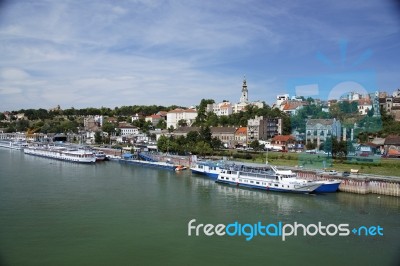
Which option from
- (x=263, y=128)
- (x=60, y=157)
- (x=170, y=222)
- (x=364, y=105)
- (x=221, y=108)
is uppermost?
(x=221, y=108)

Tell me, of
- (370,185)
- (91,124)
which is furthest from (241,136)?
(91,124)

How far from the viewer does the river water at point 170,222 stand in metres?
3.93

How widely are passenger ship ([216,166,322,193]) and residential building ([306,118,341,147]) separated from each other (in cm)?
123

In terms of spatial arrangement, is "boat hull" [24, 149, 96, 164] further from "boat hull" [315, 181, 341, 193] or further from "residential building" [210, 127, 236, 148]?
"boat hull" [315, 181, 341, 193]

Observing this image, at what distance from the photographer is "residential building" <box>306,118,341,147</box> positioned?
329 inches

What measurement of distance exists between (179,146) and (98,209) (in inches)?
327

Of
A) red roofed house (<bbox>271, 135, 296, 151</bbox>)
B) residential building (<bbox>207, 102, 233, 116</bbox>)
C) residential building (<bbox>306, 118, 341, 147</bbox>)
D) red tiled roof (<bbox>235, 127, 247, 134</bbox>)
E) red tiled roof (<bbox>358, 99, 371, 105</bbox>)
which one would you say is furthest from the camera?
residential building (<bbox>207, 102, 233, 116</bbox>)

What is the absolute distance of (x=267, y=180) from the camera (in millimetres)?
7891

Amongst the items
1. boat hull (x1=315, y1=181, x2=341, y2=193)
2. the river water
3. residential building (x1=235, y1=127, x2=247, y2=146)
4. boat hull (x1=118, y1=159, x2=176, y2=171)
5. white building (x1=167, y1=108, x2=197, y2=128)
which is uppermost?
white building (x1=167, y1=108, x2=197, y2=128)

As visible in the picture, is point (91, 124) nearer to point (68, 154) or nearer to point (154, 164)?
point (68, 154)

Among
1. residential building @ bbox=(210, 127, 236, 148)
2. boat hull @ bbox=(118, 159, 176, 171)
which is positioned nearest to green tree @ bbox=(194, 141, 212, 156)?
boat hull @ bbox=(118, 159, 176, 171)

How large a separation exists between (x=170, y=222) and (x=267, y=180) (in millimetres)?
3324

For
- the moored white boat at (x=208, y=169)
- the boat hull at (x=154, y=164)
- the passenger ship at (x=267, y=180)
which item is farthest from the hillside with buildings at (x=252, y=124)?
the moored white boat at (x=208, y=169)

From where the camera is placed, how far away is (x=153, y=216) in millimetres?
5398
